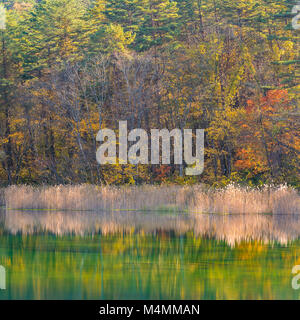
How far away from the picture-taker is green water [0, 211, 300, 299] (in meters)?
11.6

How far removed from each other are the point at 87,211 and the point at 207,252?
34.5ft

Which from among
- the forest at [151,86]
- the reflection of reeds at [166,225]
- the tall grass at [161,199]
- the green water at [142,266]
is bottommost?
the green water at [142,266]

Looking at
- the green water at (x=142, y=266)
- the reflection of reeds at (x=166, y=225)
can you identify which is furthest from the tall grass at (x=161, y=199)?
the green water at (x=142, y=266)

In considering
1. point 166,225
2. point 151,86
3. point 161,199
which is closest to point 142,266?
point 166,225

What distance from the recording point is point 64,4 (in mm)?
37719

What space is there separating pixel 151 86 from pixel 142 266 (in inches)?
807

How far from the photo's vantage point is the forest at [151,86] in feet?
100

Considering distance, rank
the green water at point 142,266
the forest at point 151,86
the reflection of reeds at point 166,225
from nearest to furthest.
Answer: the green water at point 142,266, the reflection of reeds at point 166,225, the forest at point 151,86

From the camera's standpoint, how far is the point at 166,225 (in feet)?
70.0

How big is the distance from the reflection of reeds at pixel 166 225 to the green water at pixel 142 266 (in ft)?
A: 1.55

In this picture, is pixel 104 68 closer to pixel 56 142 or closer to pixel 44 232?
pixel 56 142

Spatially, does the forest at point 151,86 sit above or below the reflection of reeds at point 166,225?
above

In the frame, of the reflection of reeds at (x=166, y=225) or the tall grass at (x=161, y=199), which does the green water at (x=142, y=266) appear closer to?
the reflection of reeds at (x=166, y=225)
